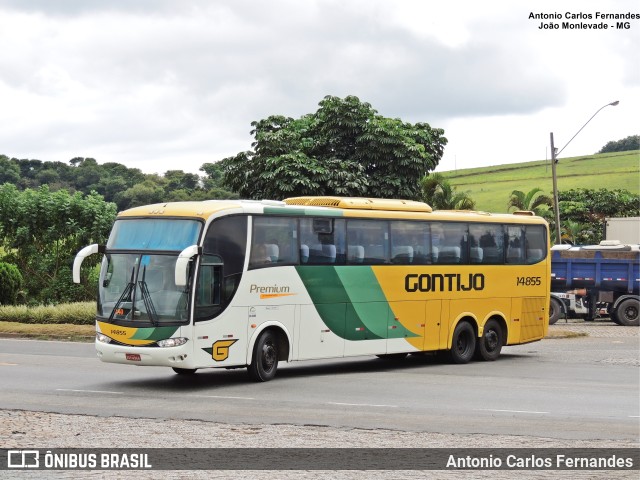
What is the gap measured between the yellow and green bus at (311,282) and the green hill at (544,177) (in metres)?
69.6

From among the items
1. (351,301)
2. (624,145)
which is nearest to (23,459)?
(351,301)

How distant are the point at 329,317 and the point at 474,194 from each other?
285ft

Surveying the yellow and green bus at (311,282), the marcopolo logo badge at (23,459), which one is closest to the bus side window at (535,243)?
the yellow and green bus at (311,282)

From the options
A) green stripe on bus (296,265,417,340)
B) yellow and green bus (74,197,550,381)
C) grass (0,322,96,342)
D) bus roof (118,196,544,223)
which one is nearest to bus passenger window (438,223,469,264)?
yellow and green bus (74,197,550,381)

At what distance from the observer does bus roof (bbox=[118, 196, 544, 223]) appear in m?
19.0

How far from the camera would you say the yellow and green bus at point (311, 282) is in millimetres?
18203

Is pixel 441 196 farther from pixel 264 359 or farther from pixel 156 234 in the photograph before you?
pixel 156 234

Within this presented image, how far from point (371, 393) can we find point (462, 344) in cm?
706

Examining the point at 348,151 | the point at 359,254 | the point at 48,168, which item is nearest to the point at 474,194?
the point at 48,168

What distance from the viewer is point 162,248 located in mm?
18391

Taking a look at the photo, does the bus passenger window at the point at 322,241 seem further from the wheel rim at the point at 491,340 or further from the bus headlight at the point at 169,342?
the wheel rim at the point at 491,340

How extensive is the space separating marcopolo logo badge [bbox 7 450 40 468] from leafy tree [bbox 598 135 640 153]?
13013 cm

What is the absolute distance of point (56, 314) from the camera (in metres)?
34.2

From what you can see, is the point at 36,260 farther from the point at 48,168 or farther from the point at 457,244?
the point at 48,168
